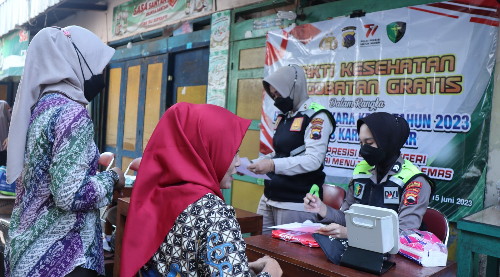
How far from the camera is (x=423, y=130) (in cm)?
313

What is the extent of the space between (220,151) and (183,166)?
13 centimetres

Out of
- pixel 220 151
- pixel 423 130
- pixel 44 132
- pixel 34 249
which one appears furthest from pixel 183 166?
pixel 423 130

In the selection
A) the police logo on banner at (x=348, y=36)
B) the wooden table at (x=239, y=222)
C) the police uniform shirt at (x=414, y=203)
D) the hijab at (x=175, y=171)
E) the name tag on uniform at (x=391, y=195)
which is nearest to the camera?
the hijab at (x=175, y=171)

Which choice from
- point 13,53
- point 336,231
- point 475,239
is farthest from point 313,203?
point 13,53

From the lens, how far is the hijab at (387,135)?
7.27ft

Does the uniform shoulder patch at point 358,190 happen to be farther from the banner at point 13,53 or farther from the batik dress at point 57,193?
the banner at point 13,53

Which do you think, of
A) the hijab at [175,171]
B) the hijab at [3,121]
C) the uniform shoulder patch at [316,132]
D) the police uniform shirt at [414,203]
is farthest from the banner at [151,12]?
the hijab at [175,171]

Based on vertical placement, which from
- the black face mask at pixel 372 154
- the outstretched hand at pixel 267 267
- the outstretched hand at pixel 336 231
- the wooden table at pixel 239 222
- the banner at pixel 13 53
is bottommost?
the wooden table at pixel 239 222

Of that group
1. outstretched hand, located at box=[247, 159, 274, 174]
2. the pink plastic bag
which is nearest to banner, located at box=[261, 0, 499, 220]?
outstretched hand, located at box=[247, 159, 274, 174]

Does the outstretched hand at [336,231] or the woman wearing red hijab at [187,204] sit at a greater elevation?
the woman wearing red hijab at [187,204]

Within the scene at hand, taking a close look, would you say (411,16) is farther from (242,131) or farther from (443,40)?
(242,131)

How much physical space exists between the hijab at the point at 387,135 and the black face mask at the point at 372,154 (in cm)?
2

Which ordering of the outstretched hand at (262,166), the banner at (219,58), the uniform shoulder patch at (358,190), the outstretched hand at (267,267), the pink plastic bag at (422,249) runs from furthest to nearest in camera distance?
the banner at (219,58) < the outstretched hand at (262,166) < the uniform shoulder patch at (358,190) < the pink plastic bag at (422,249) < the outstretched hand at (267,267)

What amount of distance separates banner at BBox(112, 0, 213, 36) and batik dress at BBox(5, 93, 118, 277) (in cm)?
418
